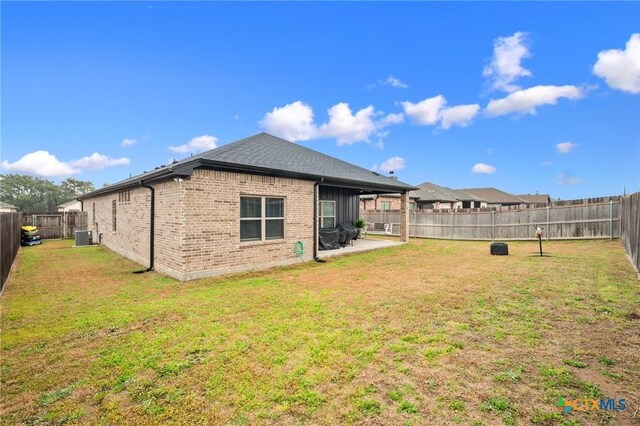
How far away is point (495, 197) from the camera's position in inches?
1901

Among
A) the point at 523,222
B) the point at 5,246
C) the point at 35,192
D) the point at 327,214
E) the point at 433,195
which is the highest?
the point at 35,192

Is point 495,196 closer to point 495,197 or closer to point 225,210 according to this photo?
point 495,197

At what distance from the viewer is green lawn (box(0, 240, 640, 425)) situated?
258cm

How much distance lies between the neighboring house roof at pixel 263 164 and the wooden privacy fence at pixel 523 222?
20.7 ft

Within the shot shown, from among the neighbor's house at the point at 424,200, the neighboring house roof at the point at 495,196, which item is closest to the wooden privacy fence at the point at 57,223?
the neighbor's house at the point at 424,200

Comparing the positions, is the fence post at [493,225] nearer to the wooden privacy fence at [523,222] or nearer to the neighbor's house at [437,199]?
the wooden privacy fence at [523,222]

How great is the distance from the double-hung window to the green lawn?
2.13 meters

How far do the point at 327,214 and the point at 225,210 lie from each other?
685 centimetres

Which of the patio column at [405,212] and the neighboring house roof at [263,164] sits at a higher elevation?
the neighboring house roof at [263,164]

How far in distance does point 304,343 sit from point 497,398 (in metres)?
2.22

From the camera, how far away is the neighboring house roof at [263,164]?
7.79 metres

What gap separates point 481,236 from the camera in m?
18.2

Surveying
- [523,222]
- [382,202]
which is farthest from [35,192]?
[523,222]

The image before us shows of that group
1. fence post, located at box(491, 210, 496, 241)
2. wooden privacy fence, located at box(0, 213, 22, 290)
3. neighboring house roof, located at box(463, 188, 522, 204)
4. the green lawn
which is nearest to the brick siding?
the green lawn
